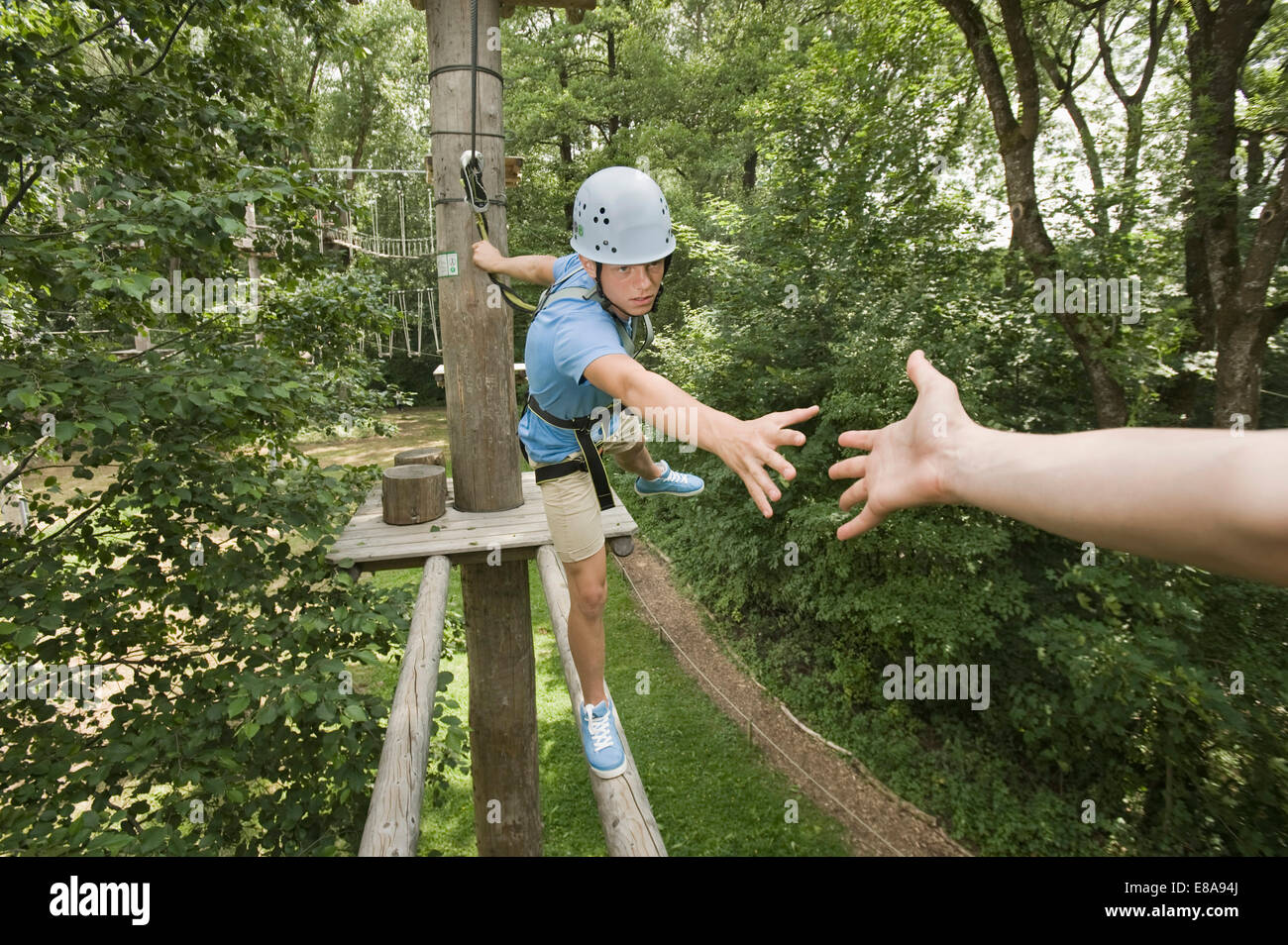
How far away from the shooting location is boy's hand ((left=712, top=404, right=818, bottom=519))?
3.97ft

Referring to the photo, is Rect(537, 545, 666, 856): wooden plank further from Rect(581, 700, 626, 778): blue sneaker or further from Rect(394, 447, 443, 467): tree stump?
Rect(394, 447, 443, 467): tree stump

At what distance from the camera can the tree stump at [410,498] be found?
3.28m

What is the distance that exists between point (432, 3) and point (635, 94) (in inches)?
531

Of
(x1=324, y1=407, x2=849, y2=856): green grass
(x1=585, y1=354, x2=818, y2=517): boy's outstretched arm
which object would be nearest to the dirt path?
(x1=324, y1=407, x2=849, y2=856): green grass

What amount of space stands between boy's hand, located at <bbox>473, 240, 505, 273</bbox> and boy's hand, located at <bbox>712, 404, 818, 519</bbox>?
208 cm

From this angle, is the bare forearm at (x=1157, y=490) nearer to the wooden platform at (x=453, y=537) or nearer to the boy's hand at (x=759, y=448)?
the boy's hand at (x=759, y=448)

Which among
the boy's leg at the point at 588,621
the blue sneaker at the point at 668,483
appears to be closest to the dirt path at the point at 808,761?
the blue sneaker at the point at 668,483

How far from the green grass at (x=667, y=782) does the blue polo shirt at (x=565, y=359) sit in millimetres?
2827

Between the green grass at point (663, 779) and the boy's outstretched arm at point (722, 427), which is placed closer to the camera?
the boy's outstretched arm at point (722, 427)

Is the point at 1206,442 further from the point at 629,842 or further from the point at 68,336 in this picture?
the point at 68,336

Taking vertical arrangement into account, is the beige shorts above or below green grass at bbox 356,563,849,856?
above

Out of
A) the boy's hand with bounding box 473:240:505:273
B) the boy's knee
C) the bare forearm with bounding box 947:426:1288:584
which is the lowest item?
the boy's knee

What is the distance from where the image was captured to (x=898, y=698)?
702 centimetres

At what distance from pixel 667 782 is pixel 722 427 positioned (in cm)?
618
